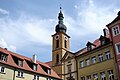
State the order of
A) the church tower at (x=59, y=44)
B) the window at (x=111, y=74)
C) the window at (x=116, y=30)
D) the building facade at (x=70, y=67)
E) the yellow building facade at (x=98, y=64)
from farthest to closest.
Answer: the church tower at (x=59, y=44), the building facade at (x=70, y=67), the yellow building facade at (x=98, y=64), the window at (x=111, y=74), the window at (x=116, y=30)

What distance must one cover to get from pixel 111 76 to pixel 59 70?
1668cm

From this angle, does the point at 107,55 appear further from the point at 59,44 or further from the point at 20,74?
the point at 59,44

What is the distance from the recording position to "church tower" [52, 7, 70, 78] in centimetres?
5220

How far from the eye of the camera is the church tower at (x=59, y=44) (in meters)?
52.2

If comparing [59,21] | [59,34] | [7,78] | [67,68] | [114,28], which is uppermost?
[59,21]

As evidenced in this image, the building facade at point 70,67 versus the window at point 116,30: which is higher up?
the window at point 116,30

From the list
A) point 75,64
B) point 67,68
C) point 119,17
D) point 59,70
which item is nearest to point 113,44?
point 119,17

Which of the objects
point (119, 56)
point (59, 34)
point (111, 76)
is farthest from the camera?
point (59, 34)

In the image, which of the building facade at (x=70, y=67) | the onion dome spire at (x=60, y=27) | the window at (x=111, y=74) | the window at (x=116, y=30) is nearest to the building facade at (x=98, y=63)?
the window at (x=111, y=74)

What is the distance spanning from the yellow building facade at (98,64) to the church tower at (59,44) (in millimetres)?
9085

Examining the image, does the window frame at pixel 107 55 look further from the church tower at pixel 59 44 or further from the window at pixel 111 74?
the church tower at pixel 59 44

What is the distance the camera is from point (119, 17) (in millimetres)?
33844

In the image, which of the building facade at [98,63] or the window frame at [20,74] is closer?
the building facade at [98,63]

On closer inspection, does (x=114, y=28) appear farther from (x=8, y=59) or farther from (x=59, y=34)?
(x=59, y=34)
